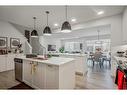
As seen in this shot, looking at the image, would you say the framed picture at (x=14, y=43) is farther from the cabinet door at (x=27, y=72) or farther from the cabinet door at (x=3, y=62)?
the cabinet door at (x=27, y=72)

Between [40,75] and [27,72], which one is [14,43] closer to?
[27,72]

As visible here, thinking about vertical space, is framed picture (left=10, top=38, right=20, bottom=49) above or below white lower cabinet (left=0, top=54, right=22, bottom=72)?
above

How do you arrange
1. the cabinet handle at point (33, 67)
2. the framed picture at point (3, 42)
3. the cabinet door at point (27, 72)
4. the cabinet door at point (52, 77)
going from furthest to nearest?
1. the framed picture at point (3, 42)
2. the cabinet door at point (27, 72)
3. the cabinet handle at point (33, 67)
4. the cabinet door at point (52, 77)

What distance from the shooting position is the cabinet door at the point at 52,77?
7.01ft

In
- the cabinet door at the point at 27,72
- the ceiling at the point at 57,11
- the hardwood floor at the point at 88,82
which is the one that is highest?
the ceiling at the point at 57,11

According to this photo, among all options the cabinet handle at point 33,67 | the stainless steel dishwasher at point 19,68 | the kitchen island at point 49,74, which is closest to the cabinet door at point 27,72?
the kitchen island at point 49,74

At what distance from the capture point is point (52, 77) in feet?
7.30

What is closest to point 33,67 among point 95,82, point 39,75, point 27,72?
point 39,75

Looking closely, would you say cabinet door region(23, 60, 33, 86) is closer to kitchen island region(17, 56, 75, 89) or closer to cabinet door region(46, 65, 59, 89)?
kitchen island region(17, 56, 75, 89)

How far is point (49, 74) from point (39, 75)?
1.42ft

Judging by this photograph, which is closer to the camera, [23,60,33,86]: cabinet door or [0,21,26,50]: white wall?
[23,60,33,86]: cabinet door

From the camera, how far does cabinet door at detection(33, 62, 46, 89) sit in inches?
97.1

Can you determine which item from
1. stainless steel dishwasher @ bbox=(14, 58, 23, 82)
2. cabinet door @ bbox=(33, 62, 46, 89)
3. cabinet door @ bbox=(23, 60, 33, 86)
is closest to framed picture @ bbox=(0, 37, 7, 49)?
stainless steel dishwasher @ bbox=(14, 58, 23, 82)

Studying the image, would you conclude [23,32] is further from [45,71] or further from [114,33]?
Result: [114,33]
